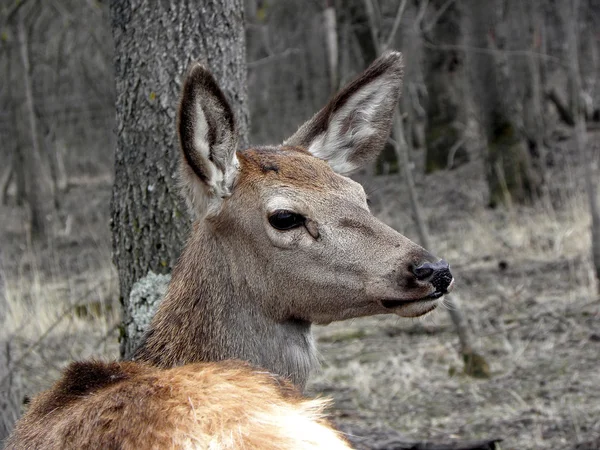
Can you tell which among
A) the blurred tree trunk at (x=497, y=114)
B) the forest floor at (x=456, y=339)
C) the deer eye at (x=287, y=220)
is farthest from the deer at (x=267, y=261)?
the blurred tree trunk at (x=497, y=114)

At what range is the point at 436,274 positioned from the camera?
12.6ft

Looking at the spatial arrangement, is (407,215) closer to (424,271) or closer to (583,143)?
(583,143)

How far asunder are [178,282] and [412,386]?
11.6ft

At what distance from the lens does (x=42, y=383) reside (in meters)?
7.14

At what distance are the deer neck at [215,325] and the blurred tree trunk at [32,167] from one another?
1000 centimetres

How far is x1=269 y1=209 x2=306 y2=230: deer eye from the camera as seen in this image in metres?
4.12

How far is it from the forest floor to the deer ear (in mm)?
283

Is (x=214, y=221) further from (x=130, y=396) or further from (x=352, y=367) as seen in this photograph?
(x=352, y=367)

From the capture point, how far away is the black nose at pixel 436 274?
3.84m

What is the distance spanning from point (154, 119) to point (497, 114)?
9.81m

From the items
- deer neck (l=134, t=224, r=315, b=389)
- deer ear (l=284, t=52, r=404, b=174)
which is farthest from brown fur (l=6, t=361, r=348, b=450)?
deer ear (l=284, t=52, r=404, b=174)

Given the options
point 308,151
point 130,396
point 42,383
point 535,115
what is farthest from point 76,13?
point 130,396

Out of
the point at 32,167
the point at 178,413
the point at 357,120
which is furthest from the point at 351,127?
the point at 32,167

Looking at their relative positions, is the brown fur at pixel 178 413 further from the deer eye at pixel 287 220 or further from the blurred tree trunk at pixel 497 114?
the blurred tree trunk at pixel 497 114
